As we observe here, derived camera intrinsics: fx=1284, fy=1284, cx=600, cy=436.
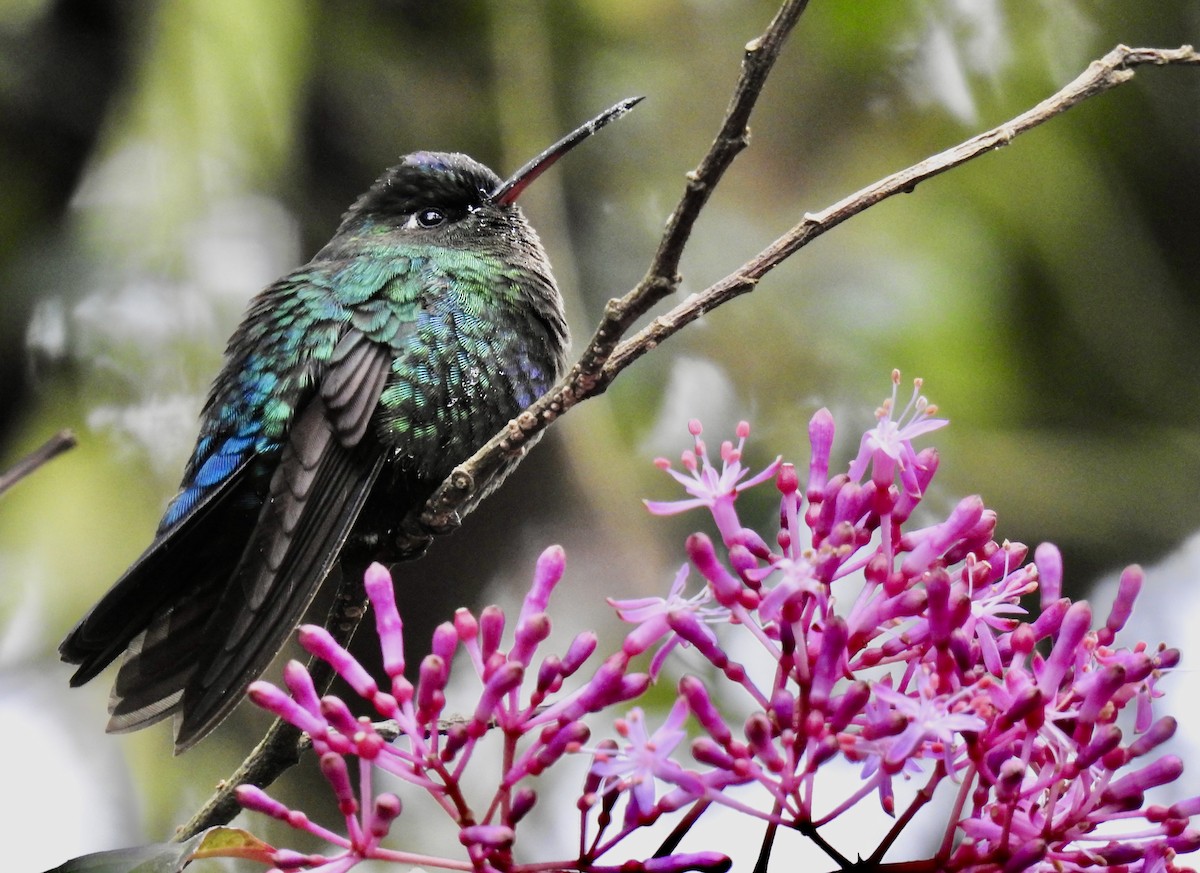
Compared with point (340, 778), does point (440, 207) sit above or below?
above

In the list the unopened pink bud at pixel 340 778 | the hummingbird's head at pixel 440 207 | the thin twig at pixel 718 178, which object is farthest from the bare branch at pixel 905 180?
the hummingbird's head at pixel 440 207

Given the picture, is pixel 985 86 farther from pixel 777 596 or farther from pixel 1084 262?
pixel 777 596

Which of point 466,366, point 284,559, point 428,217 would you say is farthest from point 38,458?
point 428,217

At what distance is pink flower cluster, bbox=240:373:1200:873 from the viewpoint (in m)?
1.12

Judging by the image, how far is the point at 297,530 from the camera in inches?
93.8

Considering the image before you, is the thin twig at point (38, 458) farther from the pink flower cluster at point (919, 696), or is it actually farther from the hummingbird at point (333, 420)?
the hummingbird at point (333, 420)

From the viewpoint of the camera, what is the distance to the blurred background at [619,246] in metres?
3.47

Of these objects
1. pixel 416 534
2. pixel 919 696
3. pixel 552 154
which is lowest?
pixel 919 696

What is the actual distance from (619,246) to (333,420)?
1685 mm

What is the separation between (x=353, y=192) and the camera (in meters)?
4.08

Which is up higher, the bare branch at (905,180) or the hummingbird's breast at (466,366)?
the hummingbird's breast at (466,366)

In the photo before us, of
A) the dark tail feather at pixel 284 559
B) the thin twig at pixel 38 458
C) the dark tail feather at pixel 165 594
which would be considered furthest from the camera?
the dark tail feather at pixel 165 594

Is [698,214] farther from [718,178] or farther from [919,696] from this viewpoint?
[919,696]

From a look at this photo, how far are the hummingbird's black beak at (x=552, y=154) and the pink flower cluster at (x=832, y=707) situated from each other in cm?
112
